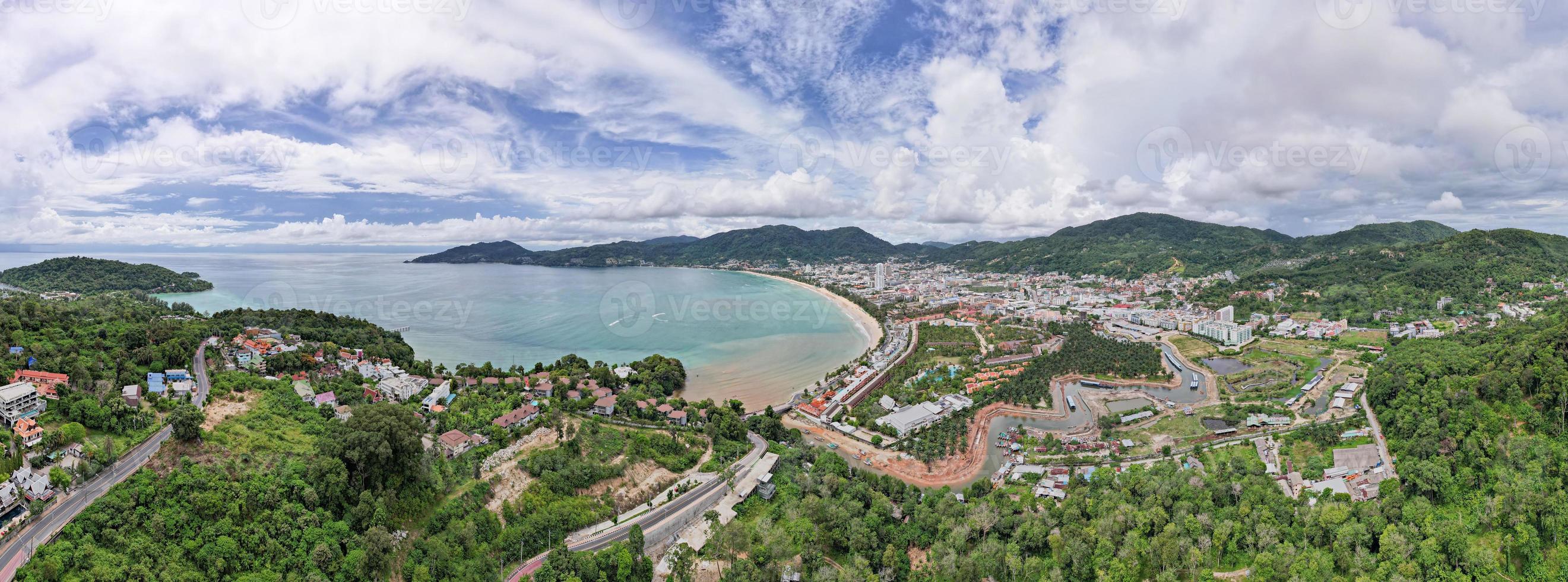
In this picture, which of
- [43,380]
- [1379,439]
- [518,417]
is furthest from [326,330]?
[1379,439]

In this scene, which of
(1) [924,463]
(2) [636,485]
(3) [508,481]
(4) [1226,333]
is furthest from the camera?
(4) [1226,333]

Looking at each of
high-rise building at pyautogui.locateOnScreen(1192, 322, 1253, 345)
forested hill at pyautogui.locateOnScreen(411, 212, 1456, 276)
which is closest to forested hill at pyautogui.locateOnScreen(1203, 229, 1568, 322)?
high-rise building at pyautogui.locateOnScreen(1192, 322, 1253, 345)

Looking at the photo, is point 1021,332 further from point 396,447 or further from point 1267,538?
point 396,447

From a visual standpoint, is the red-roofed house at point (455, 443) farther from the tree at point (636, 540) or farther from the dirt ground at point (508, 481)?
the tree at point (636, 540)

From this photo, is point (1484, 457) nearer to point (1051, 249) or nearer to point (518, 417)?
point (518, 417)

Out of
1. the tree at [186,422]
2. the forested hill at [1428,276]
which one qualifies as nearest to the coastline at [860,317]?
the forested hill at [1428,276]

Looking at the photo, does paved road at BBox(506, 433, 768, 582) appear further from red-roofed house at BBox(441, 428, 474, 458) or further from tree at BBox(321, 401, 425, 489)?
red-roofed house at BBox(441, 428, 474, 458)

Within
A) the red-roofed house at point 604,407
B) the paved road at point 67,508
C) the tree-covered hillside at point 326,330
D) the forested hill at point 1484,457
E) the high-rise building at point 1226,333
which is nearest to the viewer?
the paved road at point 67,508
